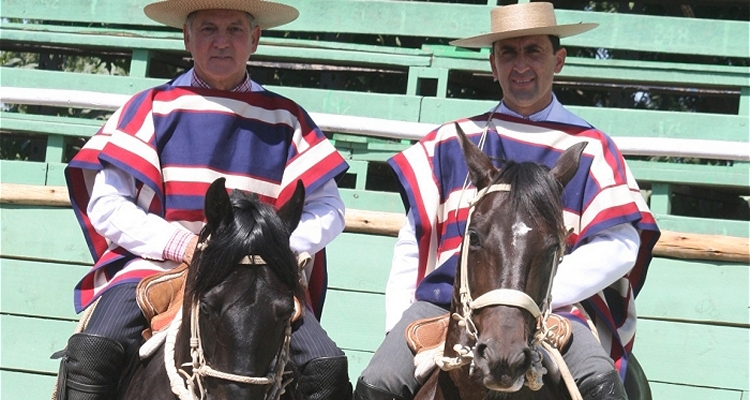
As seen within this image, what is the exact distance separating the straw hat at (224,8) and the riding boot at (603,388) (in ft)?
6.55

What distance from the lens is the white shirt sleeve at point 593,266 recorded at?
3750mm

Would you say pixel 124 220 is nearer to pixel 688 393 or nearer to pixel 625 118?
pixel 688 393

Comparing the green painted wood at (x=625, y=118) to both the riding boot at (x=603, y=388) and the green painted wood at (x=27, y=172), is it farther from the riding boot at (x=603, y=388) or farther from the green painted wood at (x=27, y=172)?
the riding boot at (x=603, y=388)

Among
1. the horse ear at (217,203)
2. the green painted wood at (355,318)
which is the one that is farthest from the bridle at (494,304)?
the green painted wood at (355,318)

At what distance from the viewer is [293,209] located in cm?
346

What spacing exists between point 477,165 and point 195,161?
137cm

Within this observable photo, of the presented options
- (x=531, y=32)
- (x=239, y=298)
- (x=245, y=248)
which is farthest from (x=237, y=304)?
(x=531, y=32)

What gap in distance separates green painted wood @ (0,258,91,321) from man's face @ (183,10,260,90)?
1.84m

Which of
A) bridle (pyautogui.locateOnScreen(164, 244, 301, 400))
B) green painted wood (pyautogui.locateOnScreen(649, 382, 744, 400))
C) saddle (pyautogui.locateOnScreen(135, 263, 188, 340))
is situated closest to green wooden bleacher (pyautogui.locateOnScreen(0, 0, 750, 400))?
green painted wood (pyautogui.locateOnScreen(649, 382, 744, 400))

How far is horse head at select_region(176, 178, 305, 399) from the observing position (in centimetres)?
308

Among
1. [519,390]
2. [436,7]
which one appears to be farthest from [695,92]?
[519,390]

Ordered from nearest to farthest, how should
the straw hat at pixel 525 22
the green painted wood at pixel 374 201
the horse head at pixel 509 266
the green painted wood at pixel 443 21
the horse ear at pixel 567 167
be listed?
the horse head at pixel 509 266 → the horse ear at pixel 567 167 → the straw hat at pixel 525 22 → the green painted wood at pixel 374 201 → the green painted wood at pixel 443 21

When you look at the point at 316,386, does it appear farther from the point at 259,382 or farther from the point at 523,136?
the point at 523,136

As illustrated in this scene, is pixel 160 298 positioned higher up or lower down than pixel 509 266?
lower down
